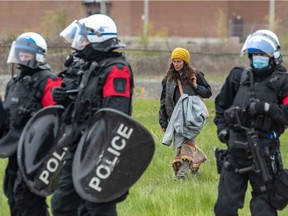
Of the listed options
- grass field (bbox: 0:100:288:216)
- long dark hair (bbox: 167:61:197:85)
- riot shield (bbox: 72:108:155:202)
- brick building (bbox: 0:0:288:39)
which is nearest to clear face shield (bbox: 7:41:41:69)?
riot shield (bbox: 72:108:155:202)

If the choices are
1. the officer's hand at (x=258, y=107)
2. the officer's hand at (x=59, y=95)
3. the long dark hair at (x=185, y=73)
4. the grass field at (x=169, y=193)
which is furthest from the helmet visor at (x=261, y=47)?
the long dark hair at (x=185, y=73)

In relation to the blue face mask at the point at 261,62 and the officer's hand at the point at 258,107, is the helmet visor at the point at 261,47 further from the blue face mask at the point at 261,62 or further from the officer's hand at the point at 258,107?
the officer's hand at the point at 258,107

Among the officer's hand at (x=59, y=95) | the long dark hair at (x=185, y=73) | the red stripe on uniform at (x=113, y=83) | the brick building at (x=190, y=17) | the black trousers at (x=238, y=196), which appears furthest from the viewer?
the brick building at (x=190, y=17)

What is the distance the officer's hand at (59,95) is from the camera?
659 cm

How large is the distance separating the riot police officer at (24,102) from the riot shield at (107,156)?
2.60ft

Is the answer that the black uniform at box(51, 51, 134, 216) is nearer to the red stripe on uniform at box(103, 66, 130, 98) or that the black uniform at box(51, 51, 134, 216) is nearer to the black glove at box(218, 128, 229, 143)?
the red stripe on uniform at box(103, 66, 130, 98)

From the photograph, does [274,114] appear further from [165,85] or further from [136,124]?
[165,85]

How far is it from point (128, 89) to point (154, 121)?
430 inches

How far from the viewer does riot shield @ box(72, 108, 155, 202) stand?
6.17 metres

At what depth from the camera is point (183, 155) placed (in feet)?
35.9

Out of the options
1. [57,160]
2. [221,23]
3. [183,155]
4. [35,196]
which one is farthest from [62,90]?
[221,23]

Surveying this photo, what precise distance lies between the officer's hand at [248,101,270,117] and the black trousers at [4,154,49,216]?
6.24 feet

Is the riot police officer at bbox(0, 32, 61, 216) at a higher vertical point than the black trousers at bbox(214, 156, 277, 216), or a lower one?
higher

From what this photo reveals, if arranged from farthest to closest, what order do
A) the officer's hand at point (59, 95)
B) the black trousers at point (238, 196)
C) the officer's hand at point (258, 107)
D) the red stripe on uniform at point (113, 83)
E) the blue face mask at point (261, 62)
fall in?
the black trousers at point (238, 196), the blue face mask at point (261, 62), the officer's hand at point (258, 107), the officer's hand at point (59, 95), the red stripe on uniform at point (113, 83)
